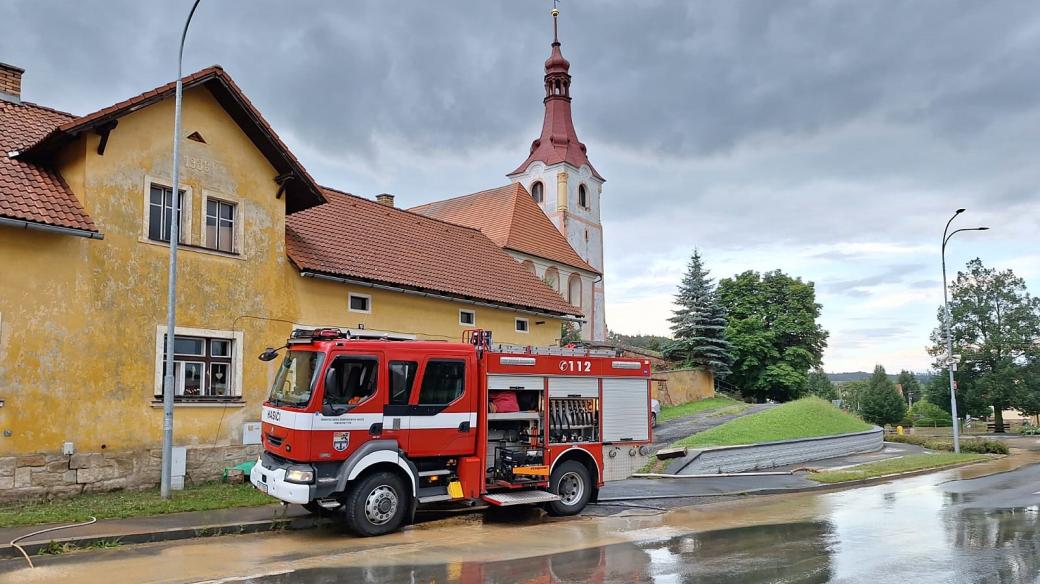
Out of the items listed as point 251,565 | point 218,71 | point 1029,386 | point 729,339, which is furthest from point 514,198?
point 1029,386

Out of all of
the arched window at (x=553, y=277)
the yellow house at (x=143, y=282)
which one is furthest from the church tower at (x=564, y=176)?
the yellow house at (x=143, y=282)

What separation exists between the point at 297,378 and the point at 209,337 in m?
5.06

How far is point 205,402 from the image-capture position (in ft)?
47.9

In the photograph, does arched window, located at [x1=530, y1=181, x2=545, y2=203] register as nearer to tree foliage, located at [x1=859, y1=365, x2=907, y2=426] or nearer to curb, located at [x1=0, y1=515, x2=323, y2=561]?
A: tree foliage, located at [x1=859, y1=365, x2=907, y2=426]

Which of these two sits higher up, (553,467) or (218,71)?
(218,71)

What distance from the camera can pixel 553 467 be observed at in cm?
1245

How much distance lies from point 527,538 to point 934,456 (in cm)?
2198

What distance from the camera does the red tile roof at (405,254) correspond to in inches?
707

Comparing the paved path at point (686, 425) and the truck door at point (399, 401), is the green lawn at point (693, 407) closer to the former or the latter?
the paved path at point (686, 425)

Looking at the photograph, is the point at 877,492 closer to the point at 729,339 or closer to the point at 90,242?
the point at 90,242

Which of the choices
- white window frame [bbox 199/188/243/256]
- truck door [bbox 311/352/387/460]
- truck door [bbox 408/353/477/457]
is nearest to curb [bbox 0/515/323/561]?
truck door [bbox 311/352/387/460]

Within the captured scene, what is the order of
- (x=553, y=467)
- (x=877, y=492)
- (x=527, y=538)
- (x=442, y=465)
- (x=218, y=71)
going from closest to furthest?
(x=527, y=538), (x=442, y=465), (x=553, y=467), (x=218, y=71), (x=877, y=492)

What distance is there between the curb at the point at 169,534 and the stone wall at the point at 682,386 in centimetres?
2635

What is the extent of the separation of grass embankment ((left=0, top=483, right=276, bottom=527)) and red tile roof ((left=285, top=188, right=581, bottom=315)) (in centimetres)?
537
